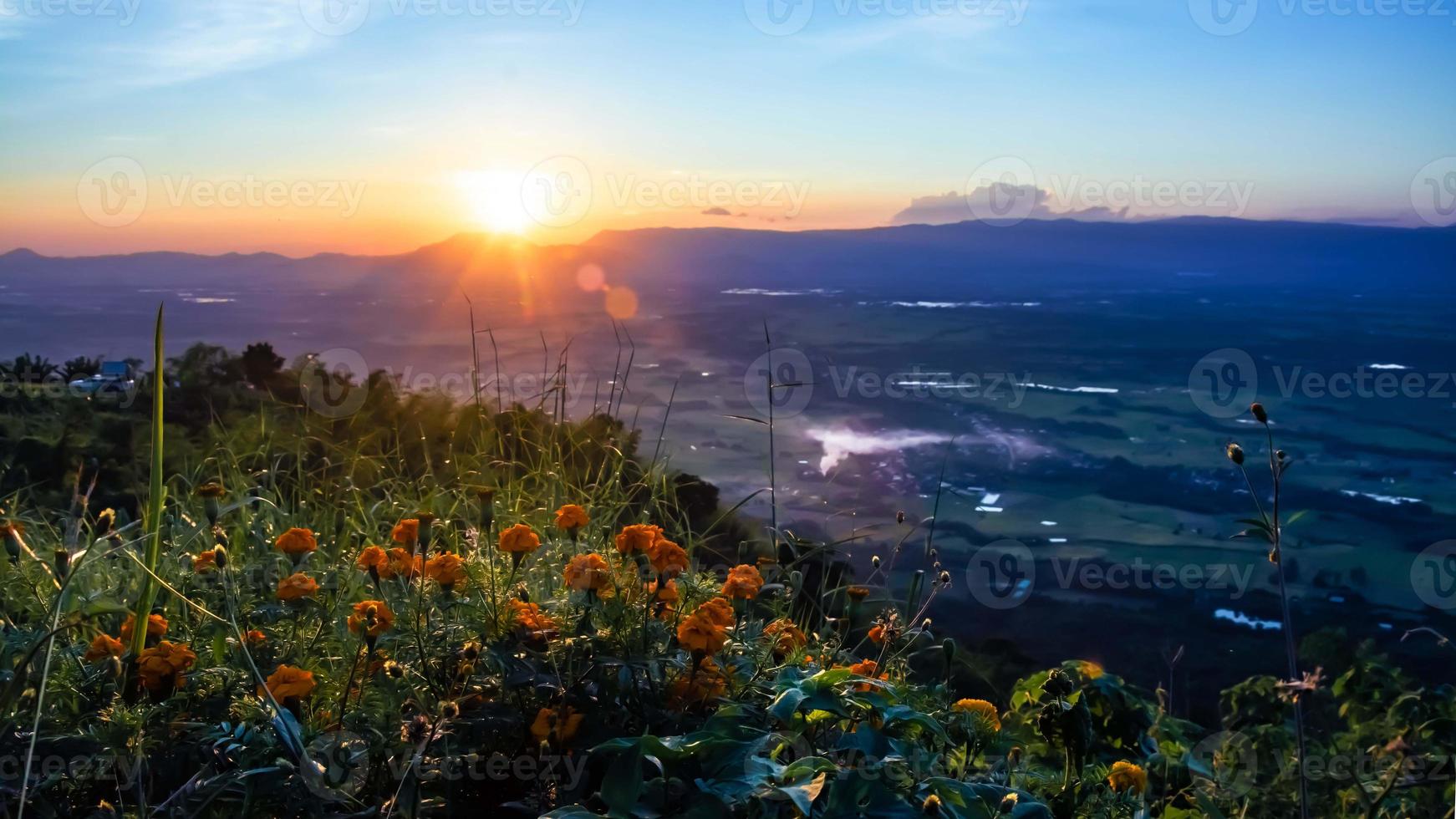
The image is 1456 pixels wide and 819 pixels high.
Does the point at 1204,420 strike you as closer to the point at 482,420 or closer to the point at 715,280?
the point at 715,280

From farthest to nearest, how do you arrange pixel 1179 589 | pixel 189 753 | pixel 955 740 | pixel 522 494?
1. pixel 1179 589
2. pixel 522 494
3. pixel 955 740
4. pixel 189 753

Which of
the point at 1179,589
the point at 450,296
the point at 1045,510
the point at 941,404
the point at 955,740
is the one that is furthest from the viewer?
the point at 941,404

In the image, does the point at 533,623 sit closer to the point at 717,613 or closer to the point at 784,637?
the point at 717,613

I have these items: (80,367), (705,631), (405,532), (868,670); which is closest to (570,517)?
(405,532)

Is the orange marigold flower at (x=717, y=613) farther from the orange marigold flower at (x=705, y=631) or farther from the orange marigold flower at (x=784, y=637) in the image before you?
the orange marigold flower at (x=784, y=637)

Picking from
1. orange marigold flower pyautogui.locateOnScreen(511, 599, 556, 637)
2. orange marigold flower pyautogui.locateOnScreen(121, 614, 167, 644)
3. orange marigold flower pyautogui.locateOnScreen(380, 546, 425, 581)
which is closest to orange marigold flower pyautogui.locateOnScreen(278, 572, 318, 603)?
orange marigold flower pyautogui.locateOnScreen(380, 546, 425, 581)

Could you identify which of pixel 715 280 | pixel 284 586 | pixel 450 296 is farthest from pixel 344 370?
pixel 715 280

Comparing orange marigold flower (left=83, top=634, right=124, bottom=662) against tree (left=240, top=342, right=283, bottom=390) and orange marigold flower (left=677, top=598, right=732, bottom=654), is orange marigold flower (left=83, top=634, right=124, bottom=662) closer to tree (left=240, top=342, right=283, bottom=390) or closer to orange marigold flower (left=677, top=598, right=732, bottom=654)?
orange marigold flower (left=677, top=598, right=732, bottom=654)

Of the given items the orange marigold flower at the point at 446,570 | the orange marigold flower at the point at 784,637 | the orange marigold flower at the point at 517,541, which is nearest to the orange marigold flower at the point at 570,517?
the orange marigold flower at the point at 517,541
